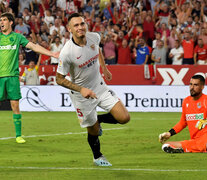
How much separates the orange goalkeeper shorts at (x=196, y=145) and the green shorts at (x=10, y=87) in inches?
145

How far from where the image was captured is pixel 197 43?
66.8ft

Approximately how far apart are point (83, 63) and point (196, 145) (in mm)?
2735

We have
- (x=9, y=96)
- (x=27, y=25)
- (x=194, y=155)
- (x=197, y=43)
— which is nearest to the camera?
(x=194, y=155)

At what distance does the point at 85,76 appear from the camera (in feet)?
25.7

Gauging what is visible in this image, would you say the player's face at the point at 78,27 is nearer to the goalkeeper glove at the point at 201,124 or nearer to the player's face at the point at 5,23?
the goalkeeper glove at the point at 201,124

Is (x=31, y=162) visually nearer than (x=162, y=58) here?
Yes

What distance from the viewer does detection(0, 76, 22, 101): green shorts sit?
11.1 m

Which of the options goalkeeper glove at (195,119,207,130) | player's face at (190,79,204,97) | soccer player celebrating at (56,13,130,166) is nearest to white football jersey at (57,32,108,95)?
soccer player celebrating at (56,13,130,166)

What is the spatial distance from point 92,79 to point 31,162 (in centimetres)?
166

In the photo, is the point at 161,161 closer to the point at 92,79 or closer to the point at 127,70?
the point at 92,79

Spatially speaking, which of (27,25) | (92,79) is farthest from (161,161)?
(27,25)

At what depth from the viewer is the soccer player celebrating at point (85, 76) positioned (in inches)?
299

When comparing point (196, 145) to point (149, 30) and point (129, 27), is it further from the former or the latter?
point (129, 27)

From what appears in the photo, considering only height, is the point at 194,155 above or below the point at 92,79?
below
